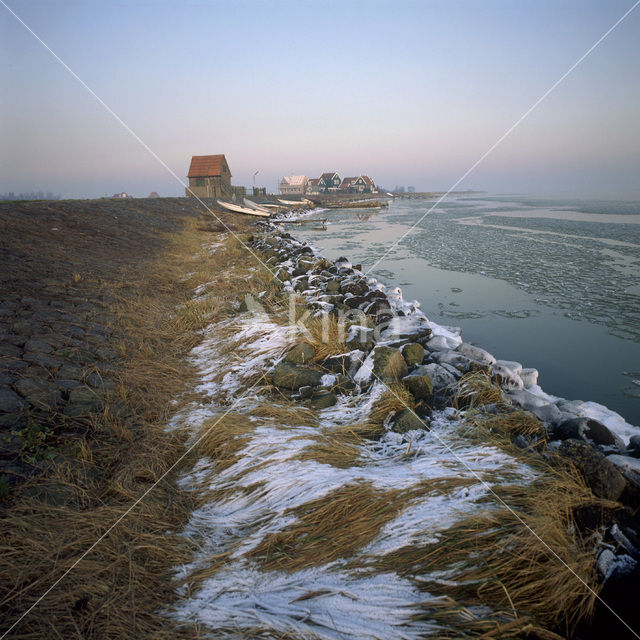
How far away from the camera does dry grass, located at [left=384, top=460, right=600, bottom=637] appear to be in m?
1.17

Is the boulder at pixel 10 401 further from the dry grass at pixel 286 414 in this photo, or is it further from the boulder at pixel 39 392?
the dry grass at pixel 286 414

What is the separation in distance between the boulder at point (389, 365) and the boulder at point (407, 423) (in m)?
0.43

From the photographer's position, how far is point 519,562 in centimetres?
128

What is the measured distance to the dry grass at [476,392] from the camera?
2541 millimetres

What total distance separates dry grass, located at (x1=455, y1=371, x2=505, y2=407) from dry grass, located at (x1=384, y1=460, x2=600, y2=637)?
3.21 feet

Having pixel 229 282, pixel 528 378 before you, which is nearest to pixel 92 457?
pixel 528 378

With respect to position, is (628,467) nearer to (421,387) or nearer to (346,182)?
(421,387)

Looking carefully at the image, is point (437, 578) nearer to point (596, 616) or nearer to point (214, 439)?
point (596, 616)

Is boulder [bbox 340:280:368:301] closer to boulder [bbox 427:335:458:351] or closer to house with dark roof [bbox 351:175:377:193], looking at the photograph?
boulder [bbox 427:335:458:351]

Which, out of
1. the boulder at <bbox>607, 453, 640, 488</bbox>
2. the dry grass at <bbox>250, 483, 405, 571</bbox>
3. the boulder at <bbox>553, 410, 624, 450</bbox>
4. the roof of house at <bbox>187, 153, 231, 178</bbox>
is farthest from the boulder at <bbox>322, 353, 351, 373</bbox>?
the roof of house at <bbox>187, 153, 231, 178</bbox>

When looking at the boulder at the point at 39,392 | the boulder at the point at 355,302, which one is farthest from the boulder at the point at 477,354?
the boulder at the point at 39,392

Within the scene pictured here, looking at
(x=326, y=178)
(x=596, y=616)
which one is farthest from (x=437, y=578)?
(x=326, y=178)

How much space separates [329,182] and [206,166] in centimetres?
4654

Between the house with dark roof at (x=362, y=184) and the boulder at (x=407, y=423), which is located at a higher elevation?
the house with dark roof at (x=362, y=184)
